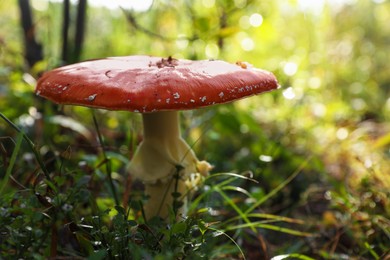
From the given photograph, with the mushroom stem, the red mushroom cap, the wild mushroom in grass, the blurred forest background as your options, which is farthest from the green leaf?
the mushroom stem

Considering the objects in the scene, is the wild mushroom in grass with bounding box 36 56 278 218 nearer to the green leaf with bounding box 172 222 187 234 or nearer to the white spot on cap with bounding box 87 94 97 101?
the white spot on cap with bounding box 87 94 97 101

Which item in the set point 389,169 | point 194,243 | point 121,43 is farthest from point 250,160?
point 121,43

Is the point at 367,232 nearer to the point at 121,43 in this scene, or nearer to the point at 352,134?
the point at 352,134

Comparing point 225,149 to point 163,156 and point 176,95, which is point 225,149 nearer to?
point 163,156

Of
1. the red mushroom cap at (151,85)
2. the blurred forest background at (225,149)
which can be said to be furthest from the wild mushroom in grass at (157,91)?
the blurred forest background at (225,149)

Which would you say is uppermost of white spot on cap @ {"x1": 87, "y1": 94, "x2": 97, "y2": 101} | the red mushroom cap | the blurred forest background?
the red mushroom cap

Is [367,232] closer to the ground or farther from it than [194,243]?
closer to the ground

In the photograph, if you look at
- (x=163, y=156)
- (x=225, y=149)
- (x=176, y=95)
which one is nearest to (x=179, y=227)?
(x=176, y=95)
